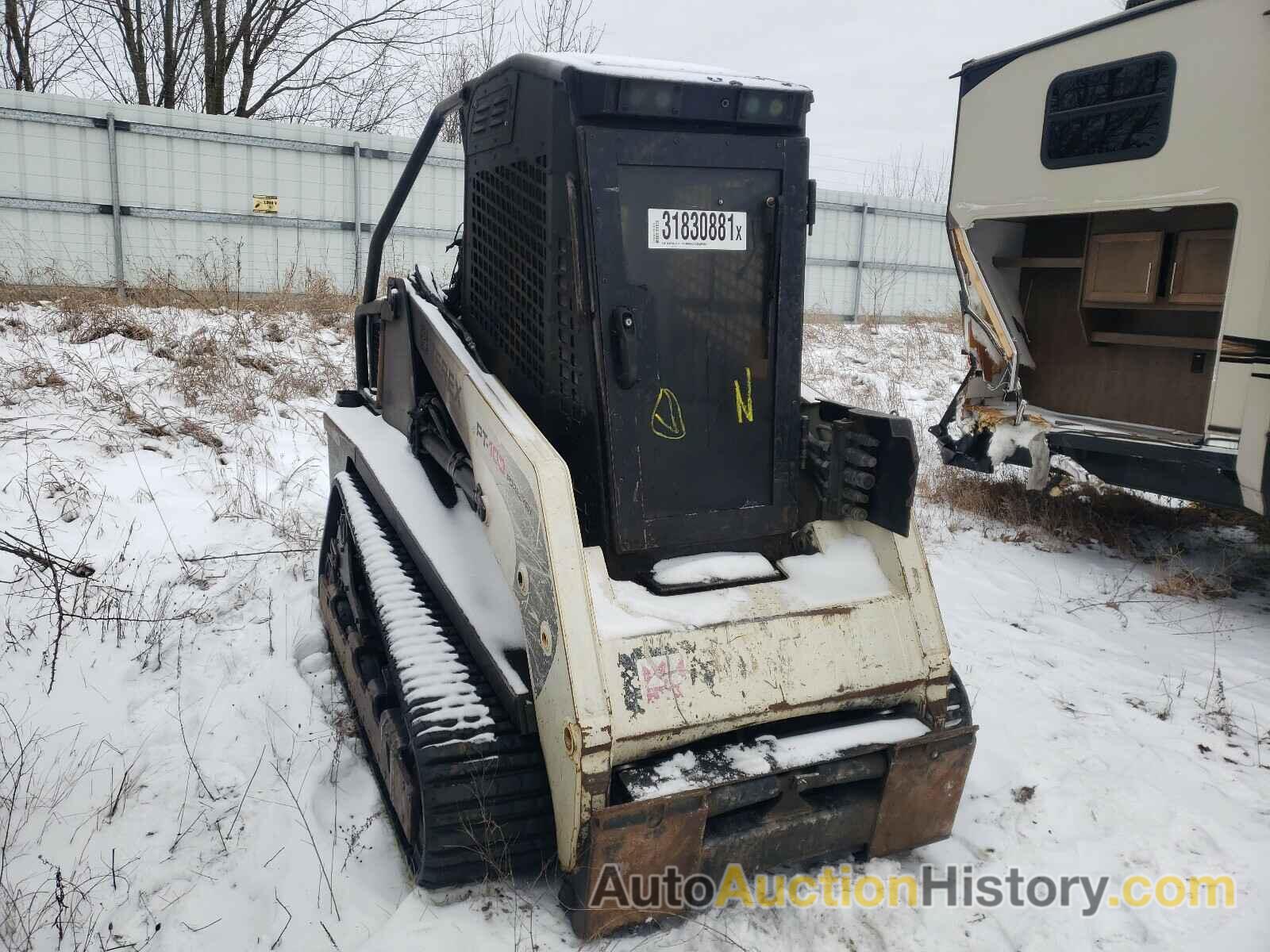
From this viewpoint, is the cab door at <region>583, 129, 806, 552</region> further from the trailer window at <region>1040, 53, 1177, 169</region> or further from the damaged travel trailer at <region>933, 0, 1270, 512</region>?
the trailer window at <region>1040, 53, 1177, 169</region>

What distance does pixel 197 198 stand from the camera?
398 inches

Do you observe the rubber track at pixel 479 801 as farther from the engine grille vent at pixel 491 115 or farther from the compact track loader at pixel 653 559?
the engine grille vent at pixel 491 115

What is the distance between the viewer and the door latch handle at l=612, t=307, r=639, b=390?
224 cm

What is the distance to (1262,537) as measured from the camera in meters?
5.32

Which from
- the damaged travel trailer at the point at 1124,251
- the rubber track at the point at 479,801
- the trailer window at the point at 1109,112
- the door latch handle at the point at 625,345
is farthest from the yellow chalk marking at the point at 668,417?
→ the trailer window at the point at 1109,112

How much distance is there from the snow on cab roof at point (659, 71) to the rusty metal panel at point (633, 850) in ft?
5.52

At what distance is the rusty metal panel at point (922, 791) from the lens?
2.24 m

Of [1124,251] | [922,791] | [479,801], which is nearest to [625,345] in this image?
[479,801]

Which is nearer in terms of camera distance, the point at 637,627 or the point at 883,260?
the point at 637,627

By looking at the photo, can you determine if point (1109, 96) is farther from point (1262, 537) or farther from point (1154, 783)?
point (1154, 783)

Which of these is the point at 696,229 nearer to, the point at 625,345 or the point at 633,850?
the point at 625,345

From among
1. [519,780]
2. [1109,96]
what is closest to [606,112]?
[519,780]

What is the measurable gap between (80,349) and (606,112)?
644 centimetres

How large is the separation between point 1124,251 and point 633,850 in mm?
4919
